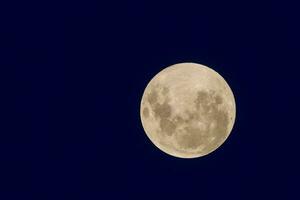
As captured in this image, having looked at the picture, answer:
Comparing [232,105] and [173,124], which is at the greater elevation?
[232,105]

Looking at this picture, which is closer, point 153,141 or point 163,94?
point 163,94

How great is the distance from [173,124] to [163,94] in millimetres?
609

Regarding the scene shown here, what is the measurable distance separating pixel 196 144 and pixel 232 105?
110cm

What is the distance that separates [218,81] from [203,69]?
380mm

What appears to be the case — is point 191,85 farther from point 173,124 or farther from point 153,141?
point 153,141

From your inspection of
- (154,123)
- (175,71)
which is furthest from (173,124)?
(175,71)

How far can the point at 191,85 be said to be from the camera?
30.8 ft

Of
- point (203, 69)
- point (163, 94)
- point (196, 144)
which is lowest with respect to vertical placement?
point (196, 144)

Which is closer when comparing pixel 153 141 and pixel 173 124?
pixel 173 124

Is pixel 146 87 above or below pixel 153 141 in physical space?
above

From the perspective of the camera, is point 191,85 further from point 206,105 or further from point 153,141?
point 153,141

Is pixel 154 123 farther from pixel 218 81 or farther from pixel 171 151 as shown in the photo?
pixel 218 81

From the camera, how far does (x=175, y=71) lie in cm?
971

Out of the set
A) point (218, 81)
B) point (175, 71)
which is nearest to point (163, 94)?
point (175, 71)
